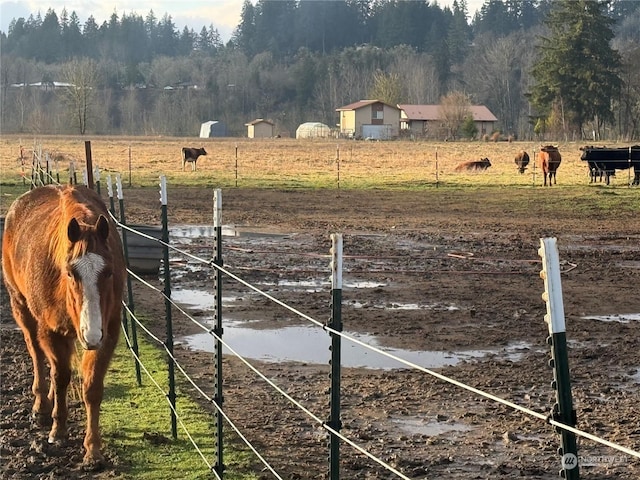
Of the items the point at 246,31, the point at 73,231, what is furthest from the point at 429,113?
the point at 246,31

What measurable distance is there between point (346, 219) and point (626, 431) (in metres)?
13.5

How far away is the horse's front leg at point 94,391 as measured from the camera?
217 inches

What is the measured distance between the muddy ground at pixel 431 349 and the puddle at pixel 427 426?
0.02 m

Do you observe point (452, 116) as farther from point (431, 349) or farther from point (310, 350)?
point (310, 350)

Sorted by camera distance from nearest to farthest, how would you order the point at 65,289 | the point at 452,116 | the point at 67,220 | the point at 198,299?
the point at 65,289, the point at 67,220, the point at 198,299, the point at 452,116

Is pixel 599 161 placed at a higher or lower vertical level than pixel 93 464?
higher

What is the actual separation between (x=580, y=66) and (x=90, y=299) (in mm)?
61985

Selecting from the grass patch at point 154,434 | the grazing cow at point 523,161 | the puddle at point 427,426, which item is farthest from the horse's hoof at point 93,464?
the grazing cow at point 523,161

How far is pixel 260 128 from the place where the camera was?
107500 mm

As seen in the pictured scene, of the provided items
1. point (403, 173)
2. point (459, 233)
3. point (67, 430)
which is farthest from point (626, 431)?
point (403, 173)

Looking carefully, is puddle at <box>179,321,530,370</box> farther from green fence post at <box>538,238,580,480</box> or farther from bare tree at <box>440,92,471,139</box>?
bare tree at <box>440,92,471,139</box>

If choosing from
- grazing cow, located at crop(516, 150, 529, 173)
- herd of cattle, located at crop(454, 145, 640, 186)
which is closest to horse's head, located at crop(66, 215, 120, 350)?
herd of cattle, located at crop(454, 145, 640, 186)

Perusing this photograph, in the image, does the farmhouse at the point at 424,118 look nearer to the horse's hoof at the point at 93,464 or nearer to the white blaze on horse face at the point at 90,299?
the horse's hoof at the point at 93,464

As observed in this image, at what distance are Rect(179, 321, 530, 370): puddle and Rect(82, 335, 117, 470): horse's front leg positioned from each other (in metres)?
2.74
